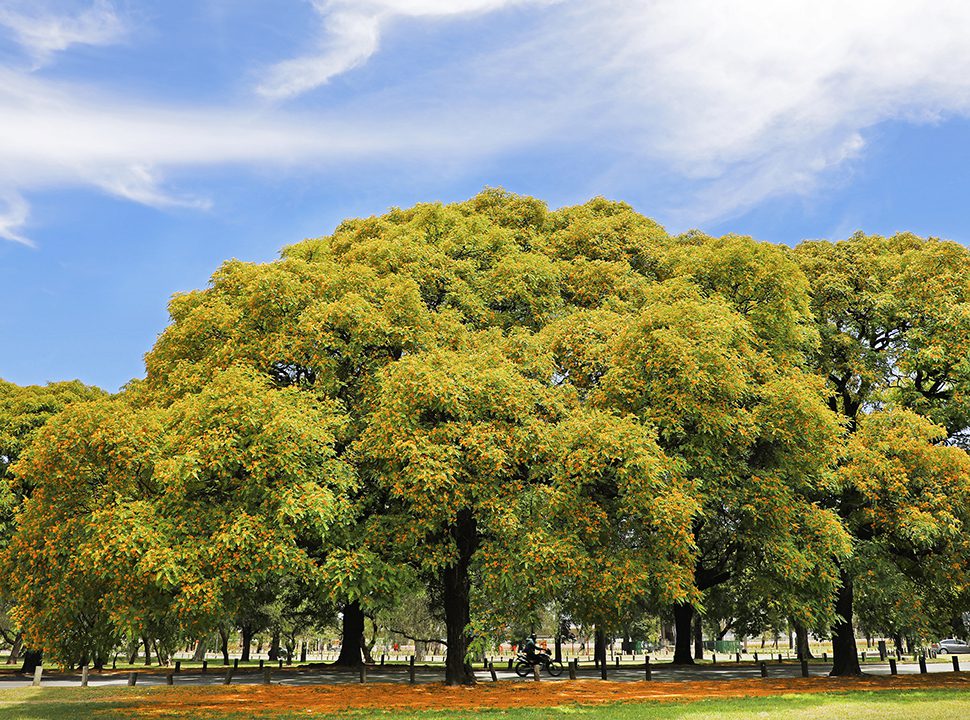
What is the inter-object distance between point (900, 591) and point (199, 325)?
28.4 m

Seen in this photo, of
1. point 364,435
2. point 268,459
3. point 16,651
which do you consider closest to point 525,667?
point 364,435

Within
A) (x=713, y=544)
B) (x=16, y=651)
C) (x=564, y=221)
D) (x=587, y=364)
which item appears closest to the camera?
(x=587, y=364)

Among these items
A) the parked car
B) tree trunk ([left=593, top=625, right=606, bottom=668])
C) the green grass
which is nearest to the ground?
the green grass

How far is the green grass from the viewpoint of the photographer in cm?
1819

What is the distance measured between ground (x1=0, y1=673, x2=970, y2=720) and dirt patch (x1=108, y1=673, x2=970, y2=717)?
0.03 metres

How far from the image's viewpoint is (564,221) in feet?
135

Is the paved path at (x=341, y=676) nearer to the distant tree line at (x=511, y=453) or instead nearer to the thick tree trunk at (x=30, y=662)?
Result: the thick tree trunk at (x=30, y=662)

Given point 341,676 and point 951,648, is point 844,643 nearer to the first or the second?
point 341,676

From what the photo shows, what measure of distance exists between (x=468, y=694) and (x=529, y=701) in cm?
290

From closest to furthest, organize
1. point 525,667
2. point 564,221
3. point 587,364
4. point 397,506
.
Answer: point 397,506, point 587,364, point 525,667, point 564,221

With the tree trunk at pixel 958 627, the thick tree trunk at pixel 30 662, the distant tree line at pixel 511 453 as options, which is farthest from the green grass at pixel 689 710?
the thick tree trunk at pixel 30 662

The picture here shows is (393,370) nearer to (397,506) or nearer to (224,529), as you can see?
(397,506)

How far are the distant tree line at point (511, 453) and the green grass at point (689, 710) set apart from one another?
8.64 ft

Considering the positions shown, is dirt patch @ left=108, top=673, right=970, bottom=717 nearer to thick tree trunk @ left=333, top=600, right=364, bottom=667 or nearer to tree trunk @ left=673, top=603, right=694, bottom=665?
thick tree trunk @ left=333, top=600, right=364, bottom=667
